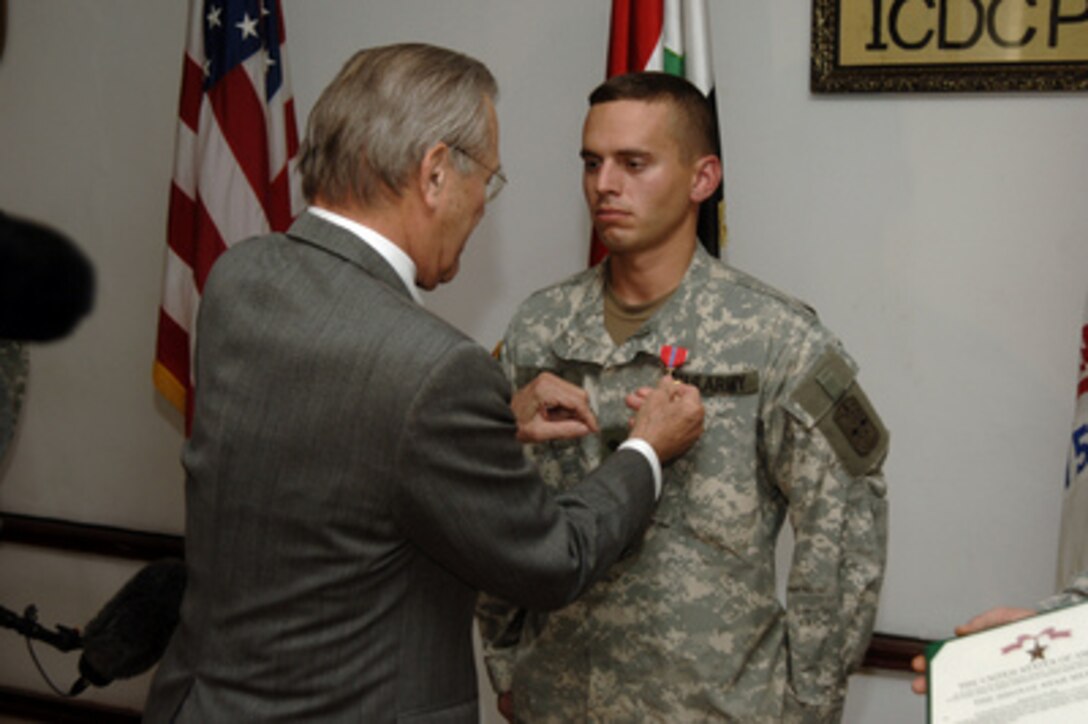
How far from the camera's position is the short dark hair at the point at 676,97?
74.2 inches

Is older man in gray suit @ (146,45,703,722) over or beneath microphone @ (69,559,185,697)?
over

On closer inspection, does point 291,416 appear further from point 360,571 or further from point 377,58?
point 377,58

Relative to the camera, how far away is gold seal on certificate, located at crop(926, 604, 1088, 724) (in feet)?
3.71

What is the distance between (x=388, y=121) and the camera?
4.52 ft

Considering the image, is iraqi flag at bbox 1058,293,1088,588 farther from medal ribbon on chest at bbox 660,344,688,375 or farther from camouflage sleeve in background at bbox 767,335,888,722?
medal ribbon on chest at bbox 660,344,688,375

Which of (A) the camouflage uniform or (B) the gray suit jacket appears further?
(A) the camouflage uniform

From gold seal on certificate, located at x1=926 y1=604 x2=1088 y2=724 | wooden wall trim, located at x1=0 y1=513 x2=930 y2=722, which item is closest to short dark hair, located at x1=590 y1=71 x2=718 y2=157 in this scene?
gold seal on certificate, located at x1=926 y1=604 x2=1088 y2=724

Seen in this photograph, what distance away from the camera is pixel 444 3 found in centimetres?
268

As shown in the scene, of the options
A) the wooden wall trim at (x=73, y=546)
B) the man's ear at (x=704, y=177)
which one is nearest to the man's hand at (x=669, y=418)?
the man's ear at (x=704, y=177)

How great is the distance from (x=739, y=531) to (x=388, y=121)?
0.88 metres

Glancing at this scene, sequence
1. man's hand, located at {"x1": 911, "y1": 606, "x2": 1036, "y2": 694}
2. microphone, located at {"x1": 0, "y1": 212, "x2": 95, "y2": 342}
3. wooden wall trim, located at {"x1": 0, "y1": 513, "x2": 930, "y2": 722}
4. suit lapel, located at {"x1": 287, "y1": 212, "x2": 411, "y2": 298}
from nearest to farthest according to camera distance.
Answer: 1. microphone, located at {"x1": 0, "y1": 212, "x2": 95, "y2": 342}
2. man's hand, located at {"x1": 911, "y1": 606, "x2": 1036, "y2": 694}
3. suit lapel, located at {"x1": 287, "y1": 212, "x2": 411, "y2": 298}
4. wooden wall trim, located at {"x1": 0, "y1": 513, "x2": 930, "y2": 722}

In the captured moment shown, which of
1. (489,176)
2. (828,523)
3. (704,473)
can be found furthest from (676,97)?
(828,523)

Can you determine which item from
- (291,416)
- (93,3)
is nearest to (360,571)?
(291,416)

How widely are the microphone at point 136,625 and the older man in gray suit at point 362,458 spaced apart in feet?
1.09
